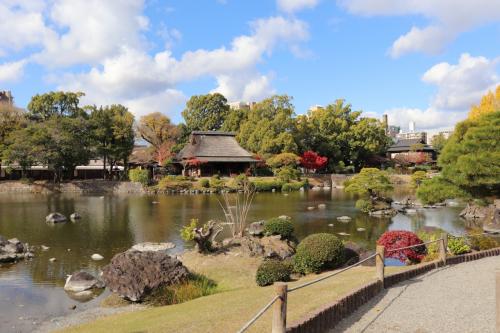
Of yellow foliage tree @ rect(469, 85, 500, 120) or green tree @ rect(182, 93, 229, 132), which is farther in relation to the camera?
green tree @ rect(182, 93, 229, 132)

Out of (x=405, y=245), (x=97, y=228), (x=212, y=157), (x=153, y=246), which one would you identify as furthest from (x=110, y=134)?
(x=405, y=245)

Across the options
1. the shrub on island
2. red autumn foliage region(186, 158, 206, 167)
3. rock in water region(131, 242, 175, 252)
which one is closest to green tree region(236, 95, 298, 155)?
red autumn foliage region(186, 158, 206, 167)

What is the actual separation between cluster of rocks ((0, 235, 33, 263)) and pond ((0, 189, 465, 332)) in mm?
502

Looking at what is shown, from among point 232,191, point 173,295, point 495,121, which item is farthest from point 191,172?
point 173,295

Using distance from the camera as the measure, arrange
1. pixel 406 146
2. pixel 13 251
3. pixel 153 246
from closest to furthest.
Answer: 1. pixel 13 251
2. pixel 153 246
3. pixel 406 146

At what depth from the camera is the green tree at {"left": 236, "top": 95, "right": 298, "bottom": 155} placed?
161 ft

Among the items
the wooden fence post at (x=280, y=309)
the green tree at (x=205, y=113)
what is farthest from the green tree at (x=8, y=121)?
the wooden fence post at (x=280, y=309)

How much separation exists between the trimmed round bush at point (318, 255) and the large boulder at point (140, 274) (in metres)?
3.18

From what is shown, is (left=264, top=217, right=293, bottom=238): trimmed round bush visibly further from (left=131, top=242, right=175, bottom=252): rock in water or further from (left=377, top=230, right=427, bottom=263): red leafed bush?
(left=131, top=242, right=175, bottom=252): rock in water

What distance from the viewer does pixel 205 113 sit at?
209ft

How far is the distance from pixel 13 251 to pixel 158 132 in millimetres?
39060

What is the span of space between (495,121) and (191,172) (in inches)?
1437

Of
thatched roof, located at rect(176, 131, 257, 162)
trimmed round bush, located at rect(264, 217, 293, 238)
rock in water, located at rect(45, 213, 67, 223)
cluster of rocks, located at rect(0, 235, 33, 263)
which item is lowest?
cluster of rocks, located at rect(0, 235, 33, 263)

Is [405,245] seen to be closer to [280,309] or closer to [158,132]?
[280,309]
